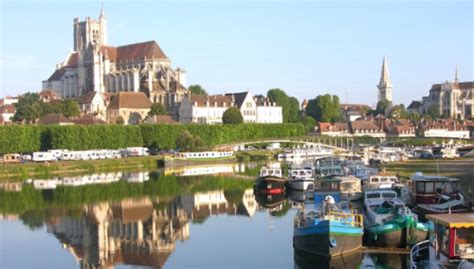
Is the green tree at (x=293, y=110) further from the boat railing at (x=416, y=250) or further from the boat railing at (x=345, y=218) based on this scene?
the boat railing at (x=416, y=250)

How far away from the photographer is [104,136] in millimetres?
85188

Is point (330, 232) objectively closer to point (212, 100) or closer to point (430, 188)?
point (430, 188)

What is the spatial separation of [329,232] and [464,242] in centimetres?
708

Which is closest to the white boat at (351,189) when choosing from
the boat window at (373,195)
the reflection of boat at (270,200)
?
the reflection of boat at (270,200)

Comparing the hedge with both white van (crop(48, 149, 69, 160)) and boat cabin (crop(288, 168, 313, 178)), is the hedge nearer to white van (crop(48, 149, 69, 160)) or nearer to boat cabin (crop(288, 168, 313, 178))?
white van (crop(48, 149, 69, 160))

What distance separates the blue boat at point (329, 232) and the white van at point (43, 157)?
54.2 metres

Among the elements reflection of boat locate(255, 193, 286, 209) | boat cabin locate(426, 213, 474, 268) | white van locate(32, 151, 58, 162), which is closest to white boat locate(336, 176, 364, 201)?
reflection of boat locate(255, 193, 286, 209)

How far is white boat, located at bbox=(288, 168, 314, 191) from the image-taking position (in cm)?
4394

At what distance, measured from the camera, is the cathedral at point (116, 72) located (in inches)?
5261

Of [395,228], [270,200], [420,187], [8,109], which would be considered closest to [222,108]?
[8,109]

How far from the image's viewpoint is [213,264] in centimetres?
2425

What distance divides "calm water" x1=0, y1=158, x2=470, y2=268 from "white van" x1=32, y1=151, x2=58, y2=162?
19846 millimetres

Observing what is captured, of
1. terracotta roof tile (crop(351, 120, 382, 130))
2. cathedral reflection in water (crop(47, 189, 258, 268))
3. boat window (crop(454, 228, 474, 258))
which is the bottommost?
cathedral reflection in water (crop(47, 189, 258, 268))

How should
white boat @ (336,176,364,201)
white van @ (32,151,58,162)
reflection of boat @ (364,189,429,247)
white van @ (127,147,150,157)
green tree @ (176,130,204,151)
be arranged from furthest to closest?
green tree @ (176,130,204,151) → white van @ (127,147,150,157) → white van @ (32,151,58,162) → white boat @ (336,176,364,201) → reflection of boat @ (364,189,429,247)
